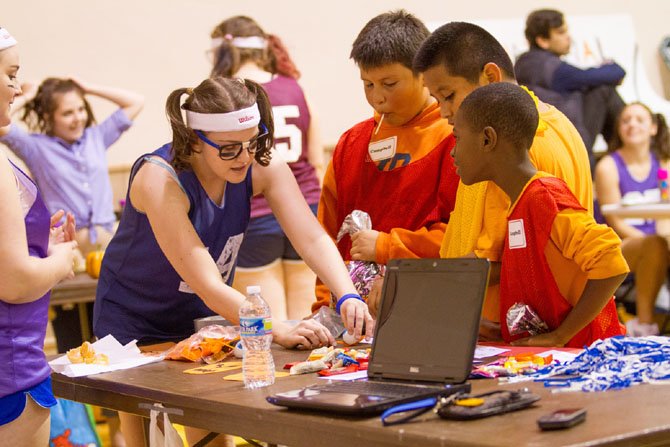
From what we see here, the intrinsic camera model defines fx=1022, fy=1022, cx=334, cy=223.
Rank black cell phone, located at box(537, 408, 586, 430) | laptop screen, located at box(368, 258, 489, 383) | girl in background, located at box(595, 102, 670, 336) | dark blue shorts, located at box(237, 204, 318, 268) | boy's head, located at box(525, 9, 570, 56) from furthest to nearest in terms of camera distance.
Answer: girl in background, located at box(595, 102, 670, 336) → boy's head, located at box(525, 9, 570, 56) → dark blue shorts, located at box(237, 204, 318, 268) → laptop screen, located at box(368, 258, 489, 383) → black cell phone, located at box(537, 408, 586, 430)

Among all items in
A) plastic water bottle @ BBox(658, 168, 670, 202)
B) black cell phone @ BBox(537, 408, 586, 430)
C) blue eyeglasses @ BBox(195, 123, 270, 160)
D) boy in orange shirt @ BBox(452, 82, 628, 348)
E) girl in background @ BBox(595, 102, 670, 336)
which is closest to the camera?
black cell phone @ BBox(537, 408, 586, 430)

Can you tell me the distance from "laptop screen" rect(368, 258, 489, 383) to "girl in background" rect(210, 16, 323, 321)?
242cm

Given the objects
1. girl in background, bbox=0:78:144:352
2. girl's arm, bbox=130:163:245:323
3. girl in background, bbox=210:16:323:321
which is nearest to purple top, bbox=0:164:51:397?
girl's arm, bbox=130:163:245:323

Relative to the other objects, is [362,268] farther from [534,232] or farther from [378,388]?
[378,388]

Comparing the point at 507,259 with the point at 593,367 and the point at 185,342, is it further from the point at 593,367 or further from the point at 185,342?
the point at 185,342

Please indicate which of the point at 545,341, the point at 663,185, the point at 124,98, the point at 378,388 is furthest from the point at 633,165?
the point at 378,388

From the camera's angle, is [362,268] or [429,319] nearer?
[429,319]

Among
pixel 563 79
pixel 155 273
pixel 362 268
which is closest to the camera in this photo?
pixel 155 273

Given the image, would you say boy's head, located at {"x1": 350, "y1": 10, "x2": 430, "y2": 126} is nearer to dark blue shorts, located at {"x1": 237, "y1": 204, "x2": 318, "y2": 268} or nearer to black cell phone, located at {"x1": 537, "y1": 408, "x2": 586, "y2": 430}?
black cell phone, located at {"x1": 537, "y1": 408, "x2": 586, "y2": 430}

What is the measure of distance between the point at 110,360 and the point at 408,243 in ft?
2.85

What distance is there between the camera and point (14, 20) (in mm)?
7238

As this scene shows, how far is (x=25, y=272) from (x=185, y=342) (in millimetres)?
606

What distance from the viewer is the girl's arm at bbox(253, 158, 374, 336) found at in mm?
2846

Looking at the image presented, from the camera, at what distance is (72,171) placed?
6.08 meters
